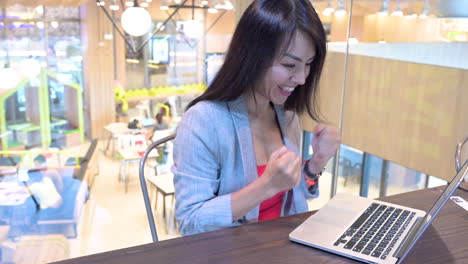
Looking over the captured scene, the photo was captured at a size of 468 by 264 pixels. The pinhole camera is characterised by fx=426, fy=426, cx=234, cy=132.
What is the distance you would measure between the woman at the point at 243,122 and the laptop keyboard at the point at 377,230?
171mm

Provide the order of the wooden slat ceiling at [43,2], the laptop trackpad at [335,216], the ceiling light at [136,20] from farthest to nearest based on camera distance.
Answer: the ceiling light at [136,20]
the wooden slat ceiling at [43,2]
the laptop trackpad at [335,216]

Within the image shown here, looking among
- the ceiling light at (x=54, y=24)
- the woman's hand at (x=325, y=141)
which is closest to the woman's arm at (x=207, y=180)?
the woman's hand at (x=325, y=141)

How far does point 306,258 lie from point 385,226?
0.72 feet

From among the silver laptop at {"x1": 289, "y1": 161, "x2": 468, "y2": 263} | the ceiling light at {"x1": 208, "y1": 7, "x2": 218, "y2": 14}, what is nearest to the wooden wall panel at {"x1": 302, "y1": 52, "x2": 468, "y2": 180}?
the ceiling light at {"x1": 208, "y1": 7, "x2": 218, "y2": 14}

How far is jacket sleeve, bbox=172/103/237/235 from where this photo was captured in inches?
36.9

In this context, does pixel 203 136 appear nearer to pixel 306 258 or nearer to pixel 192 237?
pixel 192 237

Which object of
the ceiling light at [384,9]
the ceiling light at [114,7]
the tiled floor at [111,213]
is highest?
the ceiling light at [384,9]

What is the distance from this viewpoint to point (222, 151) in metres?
1.06

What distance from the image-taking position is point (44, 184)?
3.53m

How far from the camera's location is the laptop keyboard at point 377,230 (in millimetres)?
742

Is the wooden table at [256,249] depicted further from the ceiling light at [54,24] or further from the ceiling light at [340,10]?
the ceiling light at [340,10]

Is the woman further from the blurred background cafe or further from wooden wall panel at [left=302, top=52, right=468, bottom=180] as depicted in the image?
wooden wall panel at [left=302, top=52, right=468, bottom=180]

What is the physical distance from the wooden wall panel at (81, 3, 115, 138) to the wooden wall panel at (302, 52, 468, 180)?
164 centimetres

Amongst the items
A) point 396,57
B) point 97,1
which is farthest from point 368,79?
point 97,1
